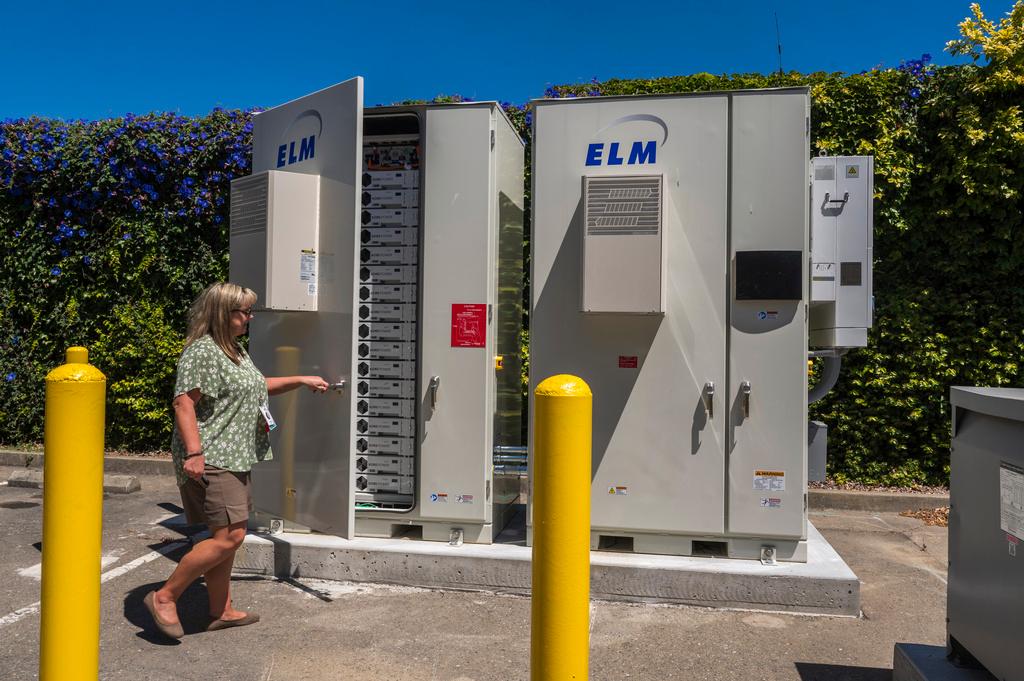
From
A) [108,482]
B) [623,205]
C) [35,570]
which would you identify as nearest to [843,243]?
[623,205]

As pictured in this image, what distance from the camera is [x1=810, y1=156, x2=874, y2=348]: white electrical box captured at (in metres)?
4.88

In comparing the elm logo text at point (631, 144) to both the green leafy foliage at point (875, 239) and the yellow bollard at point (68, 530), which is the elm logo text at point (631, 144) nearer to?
the green leafy foliage at point (875, 239)

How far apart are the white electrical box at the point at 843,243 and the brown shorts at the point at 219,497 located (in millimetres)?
3512

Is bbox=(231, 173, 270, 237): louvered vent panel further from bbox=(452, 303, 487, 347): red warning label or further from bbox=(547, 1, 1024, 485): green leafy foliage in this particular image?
bbox=(547, 1, 1024, 485): green leafy foliage

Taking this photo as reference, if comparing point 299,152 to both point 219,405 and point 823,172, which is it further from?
point 823,172

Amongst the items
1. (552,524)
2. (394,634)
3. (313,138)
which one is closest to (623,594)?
(394,634)

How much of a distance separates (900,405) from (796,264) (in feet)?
10.2

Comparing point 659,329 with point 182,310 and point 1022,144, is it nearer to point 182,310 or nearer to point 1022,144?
point 1022,144

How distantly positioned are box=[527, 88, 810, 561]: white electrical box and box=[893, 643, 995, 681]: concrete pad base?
127 cm

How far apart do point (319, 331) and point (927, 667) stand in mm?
3482

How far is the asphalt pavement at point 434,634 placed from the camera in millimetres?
3760

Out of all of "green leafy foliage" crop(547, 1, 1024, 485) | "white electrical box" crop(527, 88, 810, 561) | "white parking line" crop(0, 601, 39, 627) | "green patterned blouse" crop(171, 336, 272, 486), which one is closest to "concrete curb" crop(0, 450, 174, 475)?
"white parking line" crop(0, 601, 39, 627)

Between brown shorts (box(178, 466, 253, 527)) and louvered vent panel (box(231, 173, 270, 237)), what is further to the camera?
louvered vent panel (box(231, 173, 270, 237))

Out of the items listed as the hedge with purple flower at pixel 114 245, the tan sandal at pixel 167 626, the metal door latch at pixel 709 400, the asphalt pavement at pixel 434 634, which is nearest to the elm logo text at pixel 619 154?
the metal door latch at pixel 709 400
